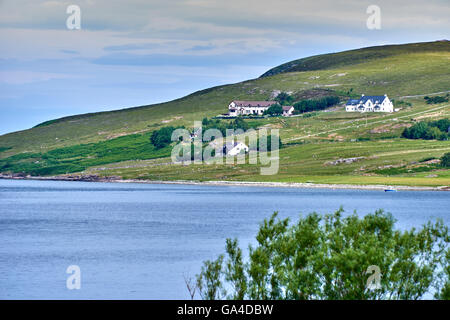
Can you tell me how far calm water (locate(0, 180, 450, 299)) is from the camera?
55.8 meters

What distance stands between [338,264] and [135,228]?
226ft

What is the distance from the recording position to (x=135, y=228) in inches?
3858

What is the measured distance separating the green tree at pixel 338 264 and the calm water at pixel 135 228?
15226 millimetres

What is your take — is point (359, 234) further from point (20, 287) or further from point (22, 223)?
point (22, 223)

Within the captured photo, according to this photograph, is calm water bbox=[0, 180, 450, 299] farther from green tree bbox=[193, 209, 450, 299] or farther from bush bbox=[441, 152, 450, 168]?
bush bbox=[441, 152, 450, 168]

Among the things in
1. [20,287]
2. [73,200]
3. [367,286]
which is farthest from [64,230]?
[367,286]

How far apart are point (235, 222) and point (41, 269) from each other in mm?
44240

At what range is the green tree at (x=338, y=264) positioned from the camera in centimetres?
3158

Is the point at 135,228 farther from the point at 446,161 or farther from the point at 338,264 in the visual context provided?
the point at 446,161

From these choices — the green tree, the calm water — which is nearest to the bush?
the calm water

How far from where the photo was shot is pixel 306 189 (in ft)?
599

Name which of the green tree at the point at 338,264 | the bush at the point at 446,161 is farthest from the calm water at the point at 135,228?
the bush at the point at 446,161

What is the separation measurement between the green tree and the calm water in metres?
15.2

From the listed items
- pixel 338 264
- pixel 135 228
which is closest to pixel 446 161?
pixel 135 228
